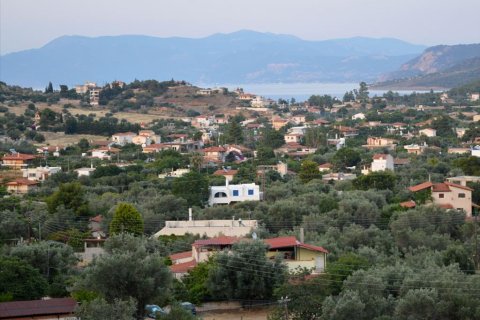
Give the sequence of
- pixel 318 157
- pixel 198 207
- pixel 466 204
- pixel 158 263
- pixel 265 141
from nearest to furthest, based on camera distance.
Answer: pixel 158 263 < pixel 466 204 < pixel 198 207 < pixel 318 157 < pixel 265 141

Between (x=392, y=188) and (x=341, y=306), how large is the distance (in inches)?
851

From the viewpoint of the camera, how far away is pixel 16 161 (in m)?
53.9

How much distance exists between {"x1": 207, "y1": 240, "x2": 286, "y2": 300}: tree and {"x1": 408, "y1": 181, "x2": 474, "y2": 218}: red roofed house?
12779 mm

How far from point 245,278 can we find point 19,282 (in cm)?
478

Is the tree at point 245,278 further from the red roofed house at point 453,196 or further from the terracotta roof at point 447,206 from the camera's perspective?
the red roofed house at point 453,196

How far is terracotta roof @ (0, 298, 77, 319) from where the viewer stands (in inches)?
763

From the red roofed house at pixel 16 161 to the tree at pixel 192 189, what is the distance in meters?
16.4

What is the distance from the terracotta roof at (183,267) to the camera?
2333 cm

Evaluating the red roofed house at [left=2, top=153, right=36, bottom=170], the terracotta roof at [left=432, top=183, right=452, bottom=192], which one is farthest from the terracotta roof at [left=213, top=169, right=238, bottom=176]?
the terracotta roof at [left=432, top=183, right=452, bottom=192]

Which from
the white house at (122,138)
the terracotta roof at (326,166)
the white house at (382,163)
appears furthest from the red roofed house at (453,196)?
the white house at (122,138)

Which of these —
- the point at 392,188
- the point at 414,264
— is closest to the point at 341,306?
the point at 414,264

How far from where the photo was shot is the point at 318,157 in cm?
5675

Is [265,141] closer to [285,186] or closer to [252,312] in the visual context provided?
[285,186]

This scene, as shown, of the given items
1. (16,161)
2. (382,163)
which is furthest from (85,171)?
(382,163)
